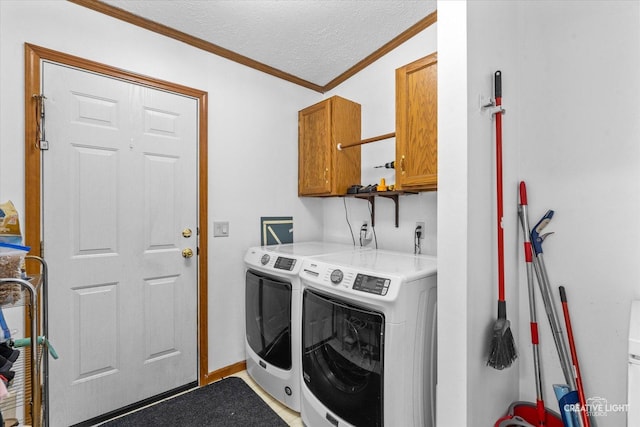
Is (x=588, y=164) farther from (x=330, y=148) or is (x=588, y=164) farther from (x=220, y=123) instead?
(x=220, y=123)

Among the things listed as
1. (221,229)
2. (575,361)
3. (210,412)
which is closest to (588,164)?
(575,361)

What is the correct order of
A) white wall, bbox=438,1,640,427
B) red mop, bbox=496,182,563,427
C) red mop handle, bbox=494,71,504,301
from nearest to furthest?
1. white wall, bbox=438,1,640,427
2. red mop handle, bbox=494,71,504,301
3. red mop, bbox=496,182,563,427

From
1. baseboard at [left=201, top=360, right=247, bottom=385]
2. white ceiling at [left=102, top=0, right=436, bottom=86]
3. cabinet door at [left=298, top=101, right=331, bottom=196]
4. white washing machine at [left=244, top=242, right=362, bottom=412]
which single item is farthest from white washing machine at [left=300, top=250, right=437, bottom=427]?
white ceiling at [left=102, top=0, right=436, bottom=86]

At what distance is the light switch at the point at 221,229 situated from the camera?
7.27ft

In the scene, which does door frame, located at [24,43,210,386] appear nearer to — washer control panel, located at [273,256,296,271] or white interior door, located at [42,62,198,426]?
white interior door, located at [42,62,198,426]

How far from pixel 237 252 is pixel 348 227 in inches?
38.5

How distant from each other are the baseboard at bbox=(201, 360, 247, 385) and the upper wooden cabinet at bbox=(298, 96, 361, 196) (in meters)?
1.51

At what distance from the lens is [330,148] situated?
7.69 feet

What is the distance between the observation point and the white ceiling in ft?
5.88

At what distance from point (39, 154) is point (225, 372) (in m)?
1.85

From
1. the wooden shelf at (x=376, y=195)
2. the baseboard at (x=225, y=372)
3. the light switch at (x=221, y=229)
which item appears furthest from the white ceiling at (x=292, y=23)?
the baseboard at (x=225, y=372)

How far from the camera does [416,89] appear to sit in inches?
67.4

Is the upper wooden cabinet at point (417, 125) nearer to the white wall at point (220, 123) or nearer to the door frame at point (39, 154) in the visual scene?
the white wall at point (220, 123)

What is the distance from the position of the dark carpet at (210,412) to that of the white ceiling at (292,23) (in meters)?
2.51
